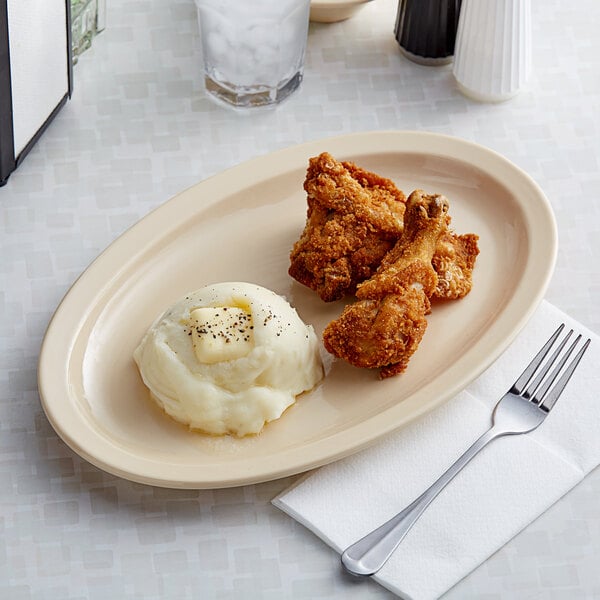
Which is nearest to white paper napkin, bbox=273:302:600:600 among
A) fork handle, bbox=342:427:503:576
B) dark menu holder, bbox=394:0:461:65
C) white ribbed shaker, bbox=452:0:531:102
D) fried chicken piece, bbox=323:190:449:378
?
fork handle, bbox=342:427:503:576

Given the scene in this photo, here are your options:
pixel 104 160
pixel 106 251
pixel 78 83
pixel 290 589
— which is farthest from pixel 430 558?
pixel 78 83

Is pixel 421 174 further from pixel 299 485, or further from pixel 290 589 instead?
pixel 290 589

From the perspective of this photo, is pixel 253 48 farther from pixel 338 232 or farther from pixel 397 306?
pixel 397 306

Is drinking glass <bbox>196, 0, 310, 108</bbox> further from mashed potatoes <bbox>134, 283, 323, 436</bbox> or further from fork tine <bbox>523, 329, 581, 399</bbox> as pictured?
fork tine <bbox>523, 329, 581, 399</bbox>

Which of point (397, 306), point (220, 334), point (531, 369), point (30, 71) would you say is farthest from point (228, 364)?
point (30, 71)

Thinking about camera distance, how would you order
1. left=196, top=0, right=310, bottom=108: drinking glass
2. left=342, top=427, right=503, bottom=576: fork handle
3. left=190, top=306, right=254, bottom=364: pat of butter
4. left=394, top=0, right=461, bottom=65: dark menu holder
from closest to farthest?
left=342, top=427, right=503, bottom=576: fork handle
left=190, top=306, right=254, bottom=364: pat of butter
left=196, top=0, right=310, bottom=108: drinking glass
left=394, top=0, right=461, bottom=65: dark menu holder

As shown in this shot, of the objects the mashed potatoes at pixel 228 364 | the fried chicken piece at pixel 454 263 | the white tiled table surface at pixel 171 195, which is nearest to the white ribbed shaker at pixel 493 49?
the white tiled table surface at pixel 171 195

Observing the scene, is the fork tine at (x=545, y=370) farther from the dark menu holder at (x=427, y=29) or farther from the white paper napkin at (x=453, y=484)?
the dark menu holder at (x=427, y=29)

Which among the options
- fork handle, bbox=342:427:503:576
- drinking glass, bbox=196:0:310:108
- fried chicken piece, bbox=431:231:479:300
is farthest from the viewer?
drinking glass, bbox=196:0:310:108
